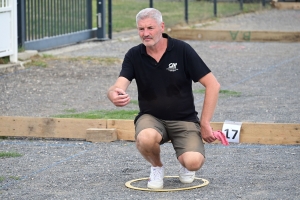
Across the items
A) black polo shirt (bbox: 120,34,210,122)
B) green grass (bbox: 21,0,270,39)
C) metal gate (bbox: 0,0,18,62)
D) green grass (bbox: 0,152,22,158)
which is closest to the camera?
black polo shirt (bbox: 120,34,210,122)

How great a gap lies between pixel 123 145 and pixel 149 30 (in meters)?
2.27

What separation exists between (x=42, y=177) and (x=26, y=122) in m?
1.76

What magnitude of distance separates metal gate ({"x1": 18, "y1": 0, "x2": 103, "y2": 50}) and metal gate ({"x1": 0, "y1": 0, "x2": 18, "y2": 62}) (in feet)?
2.73

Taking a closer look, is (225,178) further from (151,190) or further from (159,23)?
(159,23)

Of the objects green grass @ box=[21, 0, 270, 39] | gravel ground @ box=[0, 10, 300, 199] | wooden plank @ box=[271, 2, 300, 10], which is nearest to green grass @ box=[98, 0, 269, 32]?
green grass @ box=[21, 0, 270, 39]

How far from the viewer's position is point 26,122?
8664mm

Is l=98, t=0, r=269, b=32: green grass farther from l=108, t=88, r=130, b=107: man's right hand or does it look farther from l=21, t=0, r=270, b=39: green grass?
l=108, t=88, r=130, b=107: man's right hand

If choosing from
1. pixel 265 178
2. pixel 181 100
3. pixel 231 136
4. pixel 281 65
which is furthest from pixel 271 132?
pixel 281 65

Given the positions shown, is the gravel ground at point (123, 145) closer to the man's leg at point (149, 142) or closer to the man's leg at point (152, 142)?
the man's leg at point (152, 142)

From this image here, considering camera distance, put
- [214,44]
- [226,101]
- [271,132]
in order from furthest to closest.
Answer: [214,44], [226,101], [271,132]

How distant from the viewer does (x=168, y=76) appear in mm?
6480

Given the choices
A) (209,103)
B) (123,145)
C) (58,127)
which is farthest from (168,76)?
(58,127)

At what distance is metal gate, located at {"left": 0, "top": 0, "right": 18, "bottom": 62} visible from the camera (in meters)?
14.6

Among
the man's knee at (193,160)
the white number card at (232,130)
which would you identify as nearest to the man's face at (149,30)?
the man's knee at (193,160)
